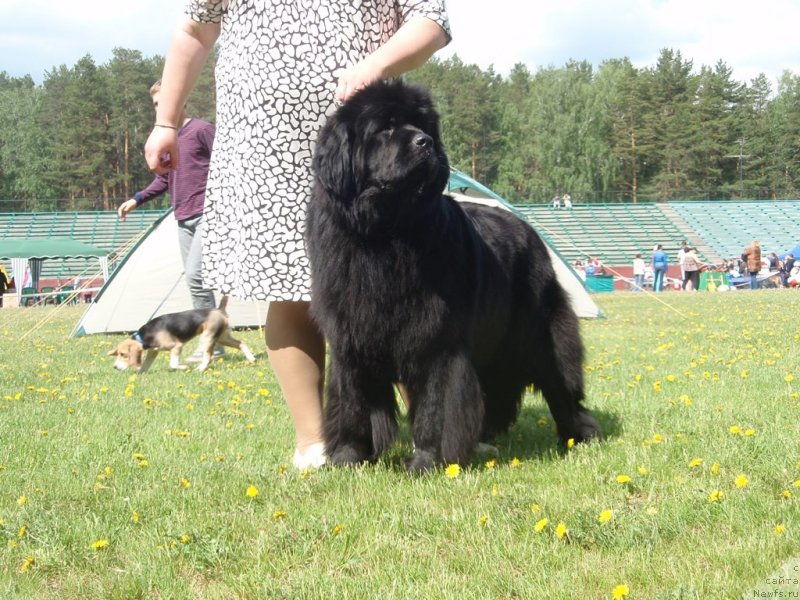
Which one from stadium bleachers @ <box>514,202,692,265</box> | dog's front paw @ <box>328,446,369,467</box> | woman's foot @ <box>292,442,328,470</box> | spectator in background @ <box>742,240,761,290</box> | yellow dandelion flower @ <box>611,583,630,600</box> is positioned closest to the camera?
yellow dandelion flower @ <box>611,583,630,600</box>

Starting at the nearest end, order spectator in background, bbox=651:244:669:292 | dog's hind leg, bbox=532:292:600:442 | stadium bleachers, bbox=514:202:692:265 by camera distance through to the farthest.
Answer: dog's hind leg, bbox=532:292:600:442
spectator in background, bbox=651:244:669:292
stadium bleachers, bbox=514:202:692:265

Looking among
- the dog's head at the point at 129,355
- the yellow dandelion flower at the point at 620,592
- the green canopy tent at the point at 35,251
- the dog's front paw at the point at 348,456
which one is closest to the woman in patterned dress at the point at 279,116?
the dog's front paw at the point at 348,456

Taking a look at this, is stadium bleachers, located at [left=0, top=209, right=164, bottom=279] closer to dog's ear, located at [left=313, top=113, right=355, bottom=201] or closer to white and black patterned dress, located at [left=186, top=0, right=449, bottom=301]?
white and black patterned dress, located at [left=186, top=0, right=449, bottom=301]

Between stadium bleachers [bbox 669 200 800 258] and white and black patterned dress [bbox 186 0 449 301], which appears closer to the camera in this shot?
white and black patterned dress [bbox 186 0 449 301]

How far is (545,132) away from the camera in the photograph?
66.5 meters

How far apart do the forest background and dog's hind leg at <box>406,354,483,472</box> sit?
56899 mm

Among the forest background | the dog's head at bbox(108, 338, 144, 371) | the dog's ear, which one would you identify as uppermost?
the forest background

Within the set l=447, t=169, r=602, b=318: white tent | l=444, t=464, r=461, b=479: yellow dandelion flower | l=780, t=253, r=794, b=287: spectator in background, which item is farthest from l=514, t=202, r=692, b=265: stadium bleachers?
l=444, t=464, r=461, b=479: yellow dandelion flower

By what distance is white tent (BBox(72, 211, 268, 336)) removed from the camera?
12.0m

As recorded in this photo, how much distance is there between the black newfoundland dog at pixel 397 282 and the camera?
3096mm

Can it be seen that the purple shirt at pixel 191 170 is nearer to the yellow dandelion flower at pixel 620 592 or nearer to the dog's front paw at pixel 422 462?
the dog's front paw at pixel 422 462

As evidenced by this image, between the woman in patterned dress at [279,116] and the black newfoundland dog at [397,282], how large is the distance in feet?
0.78

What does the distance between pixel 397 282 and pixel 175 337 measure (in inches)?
233

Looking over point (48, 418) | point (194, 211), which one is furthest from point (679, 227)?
point (48, 418)
